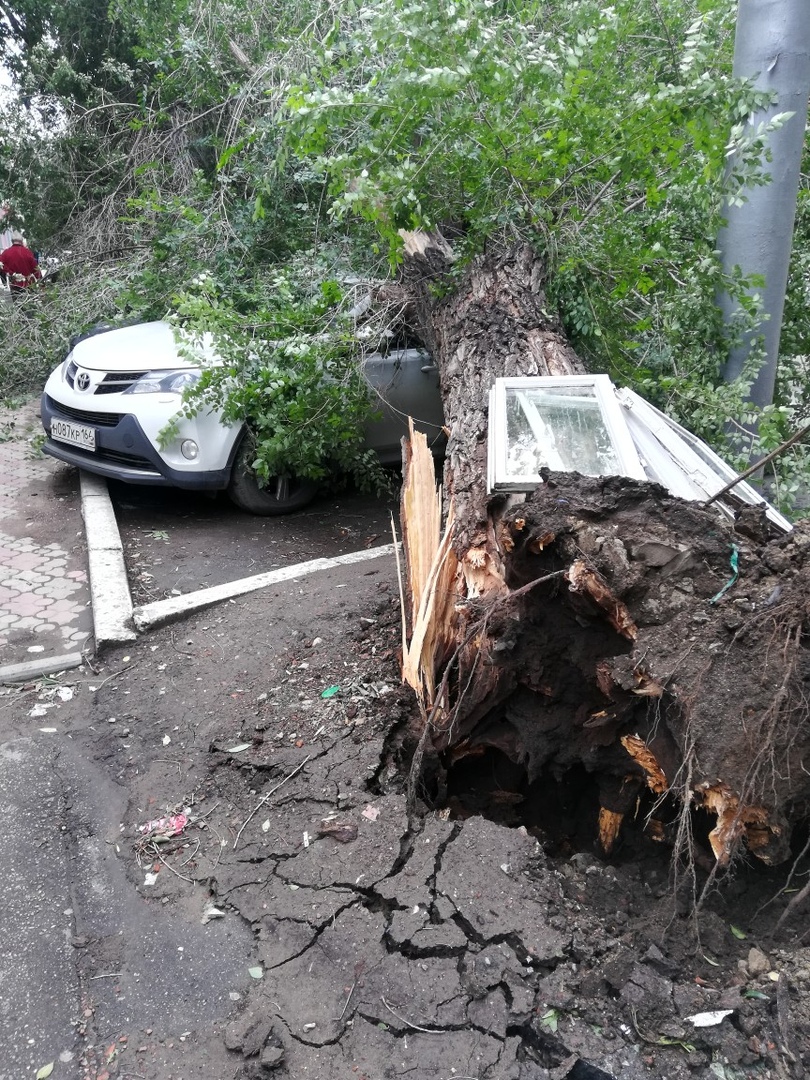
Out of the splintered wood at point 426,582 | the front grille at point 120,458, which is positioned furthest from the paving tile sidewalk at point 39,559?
the splintered wood at point 426,582

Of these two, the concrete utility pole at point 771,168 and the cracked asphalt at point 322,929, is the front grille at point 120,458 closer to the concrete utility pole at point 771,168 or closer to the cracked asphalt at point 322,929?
the cracked asphalt at point 322,929

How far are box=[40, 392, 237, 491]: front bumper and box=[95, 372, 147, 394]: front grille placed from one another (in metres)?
0.20

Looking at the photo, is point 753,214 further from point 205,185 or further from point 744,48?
point 205,185

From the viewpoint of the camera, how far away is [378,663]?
158 inches

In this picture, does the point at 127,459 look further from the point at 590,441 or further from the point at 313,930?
the point at 313,930

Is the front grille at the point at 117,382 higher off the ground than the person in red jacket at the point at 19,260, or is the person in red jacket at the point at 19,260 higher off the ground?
the person in red jacket at the point at 19,260

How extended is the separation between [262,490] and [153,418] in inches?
42.3

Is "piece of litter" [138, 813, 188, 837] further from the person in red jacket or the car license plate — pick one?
the person in red jacket

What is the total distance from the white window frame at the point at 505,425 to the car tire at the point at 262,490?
2.72 m

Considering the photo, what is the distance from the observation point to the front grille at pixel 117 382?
6.14 meters

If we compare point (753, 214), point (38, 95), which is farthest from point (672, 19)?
point (38, 95)

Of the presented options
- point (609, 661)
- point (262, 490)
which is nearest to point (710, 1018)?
point (609, 661)

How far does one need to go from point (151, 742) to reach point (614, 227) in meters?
4.45

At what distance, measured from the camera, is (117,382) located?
6160 millimetres
